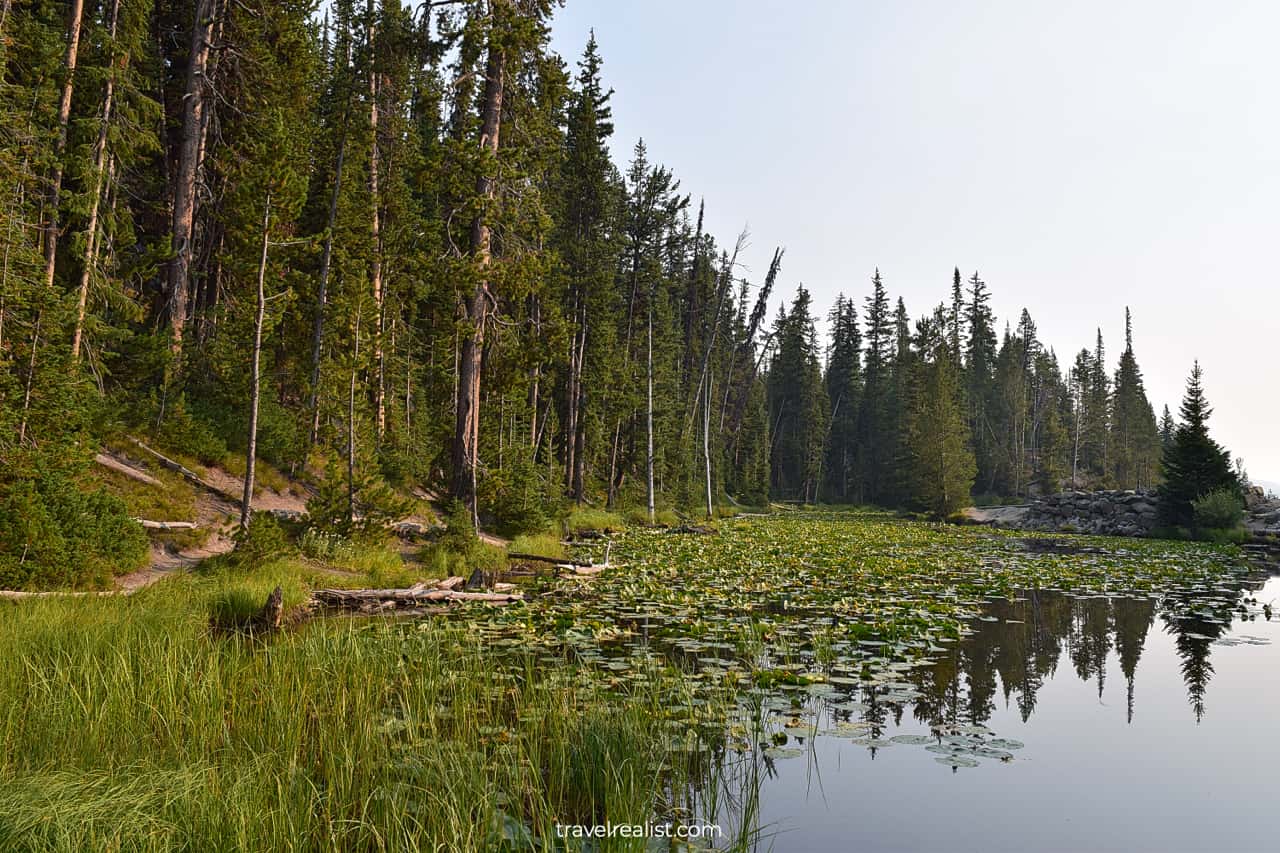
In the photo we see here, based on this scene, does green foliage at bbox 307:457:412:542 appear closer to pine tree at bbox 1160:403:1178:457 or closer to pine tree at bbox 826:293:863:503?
pine tree at bbox 826:293:863:503

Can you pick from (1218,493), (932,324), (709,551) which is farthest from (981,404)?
(709,551)

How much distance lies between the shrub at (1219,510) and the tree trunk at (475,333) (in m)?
27.7

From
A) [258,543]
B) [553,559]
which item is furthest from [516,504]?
[258,543]

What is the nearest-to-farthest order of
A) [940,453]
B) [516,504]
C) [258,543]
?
1. [258,543]
2. [516,504]
3. [940,453]

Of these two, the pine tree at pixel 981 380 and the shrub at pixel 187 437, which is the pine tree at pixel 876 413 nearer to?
the pine tree at pixel 981 380

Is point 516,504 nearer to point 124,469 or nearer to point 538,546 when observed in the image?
point 538,546

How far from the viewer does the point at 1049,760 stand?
5.34 metres

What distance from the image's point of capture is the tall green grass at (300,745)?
3287 millimetres

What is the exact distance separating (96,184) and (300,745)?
15.6m

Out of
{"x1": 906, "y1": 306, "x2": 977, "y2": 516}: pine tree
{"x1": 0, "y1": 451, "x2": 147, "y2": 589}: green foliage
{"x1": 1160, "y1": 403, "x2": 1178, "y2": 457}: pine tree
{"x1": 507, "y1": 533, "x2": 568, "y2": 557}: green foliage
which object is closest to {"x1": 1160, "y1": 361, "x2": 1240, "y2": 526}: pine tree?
{"x1": 906, "y1": 306, "x2": 977, "y2": 516}: pine tree

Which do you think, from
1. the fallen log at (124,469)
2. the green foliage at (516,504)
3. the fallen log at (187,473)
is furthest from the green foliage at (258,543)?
the green foliage at (516,504)

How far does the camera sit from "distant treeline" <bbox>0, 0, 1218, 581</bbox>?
1188 centimetres

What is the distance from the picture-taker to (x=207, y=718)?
15.4ft

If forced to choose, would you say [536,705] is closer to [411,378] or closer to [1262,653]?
[1262,653]
